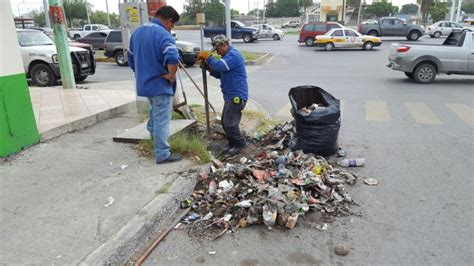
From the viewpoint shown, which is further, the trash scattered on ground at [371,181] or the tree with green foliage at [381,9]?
the tree with green foliage at [381,9]

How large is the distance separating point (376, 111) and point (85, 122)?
A: 604 cm

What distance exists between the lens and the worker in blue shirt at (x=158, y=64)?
4211 mm

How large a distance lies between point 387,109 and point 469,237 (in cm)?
546

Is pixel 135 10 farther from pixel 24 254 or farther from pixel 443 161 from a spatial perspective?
pixel 443 161

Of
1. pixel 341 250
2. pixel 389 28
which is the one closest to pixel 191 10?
pixel 389 28

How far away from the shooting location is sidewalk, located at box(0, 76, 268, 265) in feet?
9.94

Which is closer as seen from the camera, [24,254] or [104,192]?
[24,254]

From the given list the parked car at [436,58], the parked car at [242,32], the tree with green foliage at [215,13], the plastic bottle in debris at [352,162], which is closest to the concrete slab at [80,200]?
the plastic bottle in debris at [352,162]

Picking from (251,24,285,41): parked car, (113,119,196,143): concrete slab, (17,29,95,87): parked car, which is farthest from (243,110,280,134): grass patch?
(251,24,285,41): parked car

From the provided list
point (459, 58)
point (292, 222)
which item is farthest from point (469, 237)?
point (459, 58)

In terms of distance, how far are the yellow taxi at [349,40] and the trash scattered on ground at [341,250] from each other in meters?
23.7

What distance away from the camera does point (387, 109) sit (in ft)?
28.0

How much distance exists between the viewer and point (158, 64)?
4.32 metres

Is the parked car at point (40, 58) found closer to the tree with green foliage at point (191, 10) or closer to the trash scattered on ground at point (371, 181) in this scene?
the trash scattered on ground at point (371, 181)
